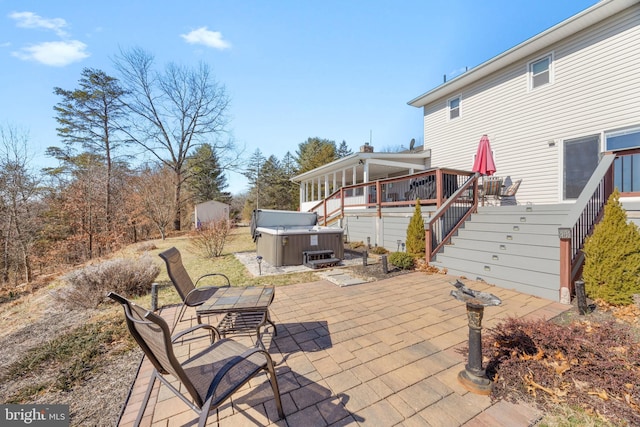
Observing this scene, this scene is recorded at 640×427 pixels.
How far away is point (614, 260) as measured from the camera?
150 inches

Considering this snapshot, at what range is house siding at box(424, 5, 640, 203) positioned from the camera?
21.8 feet

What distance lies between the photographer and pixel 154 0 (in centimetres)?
720

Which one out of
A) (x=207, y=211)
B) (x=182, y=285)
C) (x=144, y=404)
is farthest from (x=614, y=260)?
(x=207, y=211)

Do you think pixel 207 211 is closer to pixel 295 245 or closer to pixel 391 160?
pixel 391 160

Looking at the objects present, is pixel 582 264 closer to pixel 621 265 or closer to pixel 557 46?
pixel 621 265

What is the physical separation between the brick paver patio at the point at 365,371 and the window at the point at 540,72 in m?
7.89

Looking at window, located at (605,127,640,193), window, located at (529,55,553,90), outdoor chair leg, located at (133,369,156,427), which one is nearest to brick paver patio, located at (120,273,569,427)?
outdoor chair leg, located at (133,369,156,427)

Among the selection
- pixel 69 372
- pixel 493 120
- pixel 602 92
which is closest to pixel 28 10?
pixel 69 372

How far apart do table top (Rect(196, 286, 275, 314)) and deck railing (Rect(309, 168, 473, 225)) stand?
561 cm

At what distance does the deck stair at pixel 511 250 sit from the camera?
14.8ft

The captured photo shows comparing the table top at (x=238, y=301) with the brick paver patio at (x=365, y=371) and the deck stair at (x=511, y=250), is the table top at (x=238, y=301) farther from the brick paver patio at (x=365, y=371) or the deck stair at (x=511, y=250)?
the deck stair at (x=511, y=250)

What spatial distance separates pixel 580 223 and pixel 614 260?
3.11ft

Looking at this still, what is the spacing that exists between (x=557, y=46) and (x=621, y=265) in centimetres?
773

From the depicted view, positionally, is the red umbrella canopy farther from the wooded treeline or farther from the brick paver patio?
the wooded treeline
